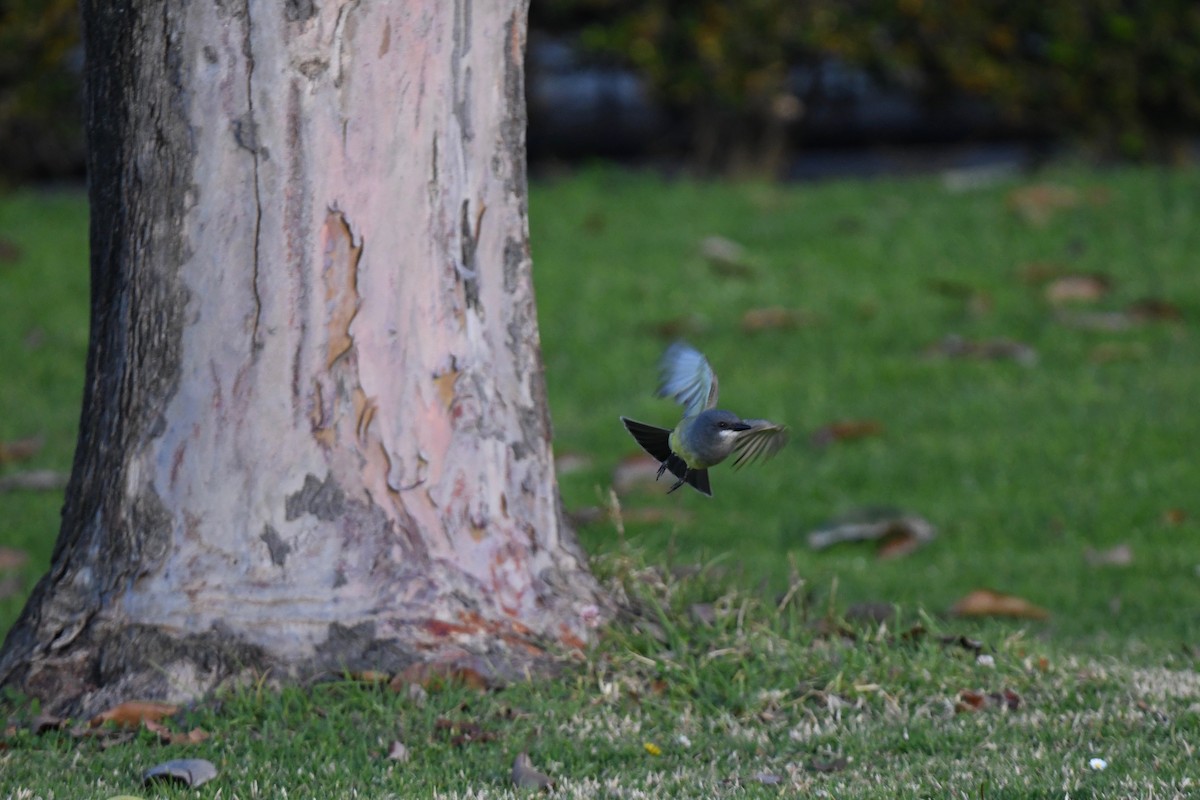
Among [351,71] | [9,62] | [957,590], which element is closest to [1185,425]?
[957,590]

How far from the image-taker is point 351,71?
3.60 m

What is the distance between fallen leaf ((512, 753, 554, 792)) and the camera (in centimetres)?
327

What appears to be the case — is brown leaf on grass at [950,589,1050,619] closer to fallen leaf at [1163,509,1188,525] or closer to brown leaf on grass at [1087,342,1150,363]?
fallen leaf at [1163,509,1188,525]

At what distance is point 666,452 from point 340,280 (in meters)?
0.84

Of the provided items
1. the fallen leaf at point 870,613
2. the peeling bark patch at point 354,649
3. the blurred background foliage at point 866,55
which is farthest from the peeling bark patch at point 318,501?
the blurred background foliage at point 866,55

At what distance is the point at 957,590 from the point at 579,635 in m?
1.63

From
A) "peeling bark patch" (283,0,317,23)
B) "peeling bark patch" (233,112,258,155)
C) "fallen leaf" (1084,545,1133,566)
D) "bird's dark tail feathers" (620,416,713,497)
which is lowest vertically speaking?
"fallen leaf" (1084,545,1133,566)

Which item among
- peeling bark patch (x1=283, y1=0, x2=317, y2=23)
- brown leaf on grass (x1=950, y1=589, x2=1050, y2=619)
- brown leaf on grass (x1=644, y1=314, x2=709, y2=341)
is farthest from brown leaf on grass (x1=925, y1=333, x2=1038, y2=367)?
peeling bark patch (x1=283, y1=0, x2=317, y2=23)

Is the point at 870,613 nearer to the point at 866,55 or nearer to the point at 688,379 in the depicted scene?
the point at 688,379

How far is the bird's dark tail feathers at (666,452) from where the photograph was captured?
3.43 metres

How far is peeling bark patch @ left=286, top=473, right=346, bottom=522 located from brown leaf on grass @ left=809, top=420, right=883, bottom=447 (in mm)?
3119

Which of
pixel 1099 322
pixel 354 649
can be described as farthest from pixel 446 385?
pixel 1099 322

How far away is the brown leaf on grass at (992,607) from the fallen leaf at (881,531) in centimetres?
71

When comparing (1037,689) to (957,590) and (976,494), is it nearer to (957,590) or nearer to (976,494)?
(957,590)
